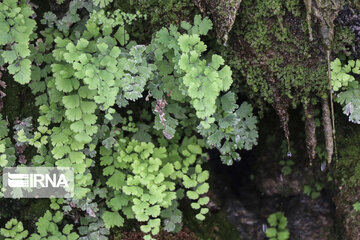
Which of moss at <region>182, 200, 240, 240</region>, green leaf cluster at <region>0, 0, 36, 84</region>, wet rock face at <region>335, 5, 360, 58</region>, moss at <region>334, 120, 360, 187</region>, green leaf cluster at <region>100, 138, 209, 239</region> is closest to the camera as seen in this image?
green leaf cluster at <region>0, 0, 36, 84</region>

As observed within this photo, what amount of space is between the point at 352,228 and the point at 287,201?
81 cm

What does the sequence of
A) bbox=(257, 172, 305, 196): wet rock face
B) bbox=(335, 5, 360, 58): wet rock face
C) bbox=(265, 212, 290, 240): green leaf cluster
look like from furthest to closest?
bbox=(265, 212, 290, 240): green leaf cluster
bbox=(257, 172, 305, 196): wet rock face
bbox=(335, 5, 360, 58): wet rock face

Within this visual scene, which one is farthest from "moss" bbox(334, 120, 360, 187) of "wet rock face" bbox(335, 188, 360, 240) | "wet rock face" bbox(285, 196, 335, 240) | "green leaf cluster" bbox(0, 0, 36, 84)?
"green leaf cluster" bbox(0, 0, 36, 84)

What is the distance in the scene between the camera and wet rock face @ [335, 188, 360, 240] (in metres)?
2.88

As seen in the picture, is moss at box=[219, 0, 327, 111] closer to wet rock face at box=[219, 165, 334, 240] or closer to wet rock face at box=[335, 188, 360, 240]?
wet rock face at box=[335, 188, 360, 240]

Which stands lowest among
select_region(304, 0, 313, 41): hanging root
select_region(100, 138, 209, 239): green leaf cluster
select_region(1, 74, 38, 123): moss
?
select_region(100, 138, 209, 239): green leaf cluster

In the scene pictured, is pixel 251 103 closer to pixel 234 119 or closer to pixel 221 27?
pixel 234 119

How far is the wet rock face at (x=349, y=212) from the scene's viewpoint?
2.88 metres

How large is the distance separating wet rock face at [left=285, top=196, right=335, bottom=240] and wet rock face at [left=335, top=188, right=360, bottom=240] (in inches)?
11.7

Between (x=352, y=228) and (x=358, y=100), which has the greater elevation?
(x=358, y=100)

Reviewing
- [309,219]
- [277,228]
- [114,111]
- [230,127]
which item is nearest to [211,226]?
[277,228]

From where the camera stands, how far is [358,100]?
2381 millimetres

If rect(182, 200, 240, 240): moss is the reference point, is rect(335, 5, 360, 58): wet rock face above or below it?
above

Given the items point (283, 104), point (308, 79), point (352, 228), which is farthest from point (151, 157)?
point (352, 228)
